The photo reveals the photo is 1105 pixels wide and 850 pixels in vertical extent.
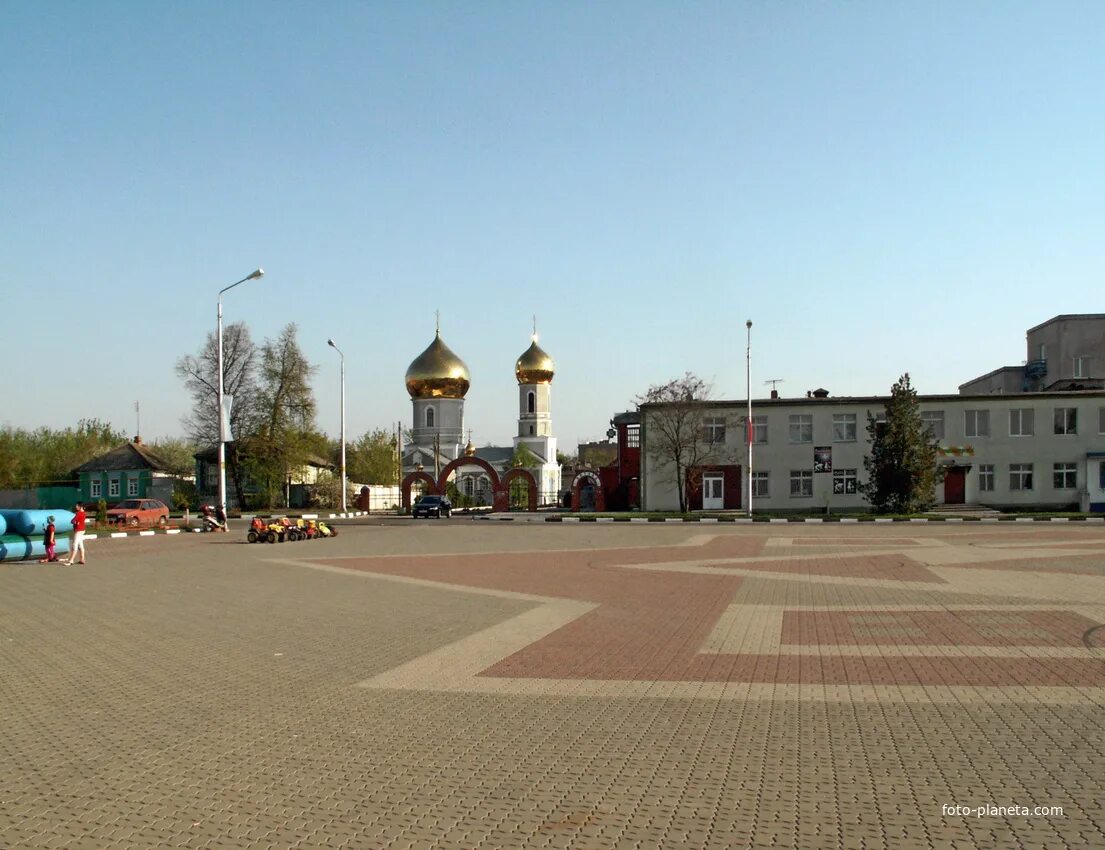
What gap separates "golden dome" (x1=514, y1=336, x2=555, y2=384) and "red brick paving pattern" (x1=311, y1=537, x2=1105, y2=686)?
3040 inches

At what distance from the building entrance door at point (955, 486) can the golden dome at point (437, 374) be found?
48459mm

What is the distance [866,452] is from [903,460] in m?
7.59

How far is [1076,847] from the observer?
212 inches

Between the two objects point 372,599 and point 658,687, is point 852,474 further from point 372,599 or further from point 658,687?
point 658,687

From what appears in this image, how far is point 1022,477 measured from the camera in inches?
2068

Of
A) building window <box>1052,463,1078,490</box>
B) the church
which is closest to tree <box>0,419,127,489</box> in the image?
the church

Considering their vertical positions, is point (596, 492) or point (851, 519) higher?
point (596, 492)

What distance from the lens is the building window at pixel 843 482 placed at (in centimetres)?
5384

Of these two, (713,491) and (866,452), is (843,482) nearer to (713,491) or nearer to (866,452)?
(866,452)

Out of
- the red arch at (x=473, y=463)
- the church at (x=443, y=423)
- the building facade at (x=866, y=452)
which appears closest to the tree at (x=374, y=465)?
the church at (x=443, y=423)

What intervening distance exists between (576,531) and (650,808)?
109 ft

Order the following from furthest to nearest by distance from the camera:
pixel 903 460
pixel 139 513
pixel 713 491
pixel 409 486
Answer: pixel 409 486 → pixel 713 491 → pixel 903 460 → pixel 139 513

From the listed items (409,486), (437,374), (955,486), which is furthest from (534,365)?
(955,486)

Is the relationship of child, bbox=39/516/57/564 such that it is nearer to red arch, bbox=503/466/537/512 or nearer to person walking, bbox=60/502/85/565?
person walking, bbox=60/502/85/565
